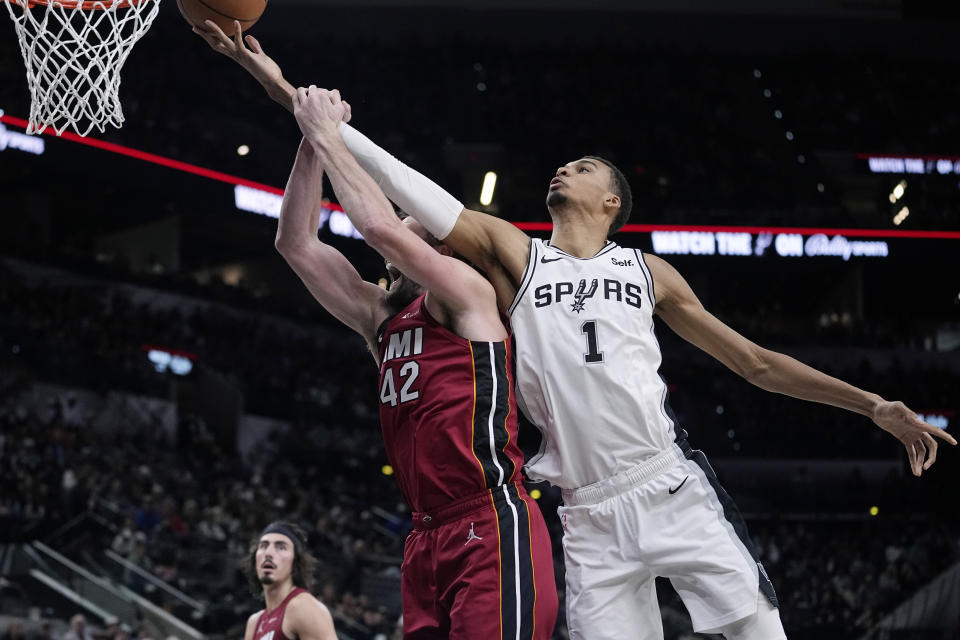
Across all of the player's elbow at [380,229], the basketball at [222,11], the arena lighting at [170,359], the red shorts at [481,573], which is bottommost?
the red shorts at [481,573]

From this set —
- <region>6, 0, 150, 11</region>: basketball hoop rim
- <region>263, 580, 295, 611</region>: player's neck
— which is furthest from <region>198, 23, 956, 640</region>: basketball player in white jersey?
<region>263, 580, 295, 611</region>: player's neck

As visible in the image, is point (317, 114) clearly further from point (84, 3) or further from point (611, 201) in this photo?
point (84, 3)

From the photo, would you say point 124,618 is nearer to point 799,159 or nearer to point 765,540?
point 765,540

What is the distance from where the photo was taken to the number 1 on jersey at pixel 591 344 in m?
3.40

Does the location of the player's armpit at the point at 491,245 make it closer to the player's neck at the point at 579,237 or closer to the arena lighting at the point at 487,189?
Answer: the player's neck at the point at 579,237

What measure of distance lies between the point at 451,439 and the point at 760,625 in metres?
1.06

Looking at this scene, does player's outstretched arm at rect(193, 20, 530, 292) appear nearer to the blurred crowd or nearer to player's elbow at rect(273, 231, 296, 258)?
player's elbow at rect(273, 231, 296, 258)

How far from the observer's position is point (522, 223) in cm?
1894

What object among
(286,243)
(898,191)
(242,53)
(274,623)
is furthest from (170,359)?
(242,53)

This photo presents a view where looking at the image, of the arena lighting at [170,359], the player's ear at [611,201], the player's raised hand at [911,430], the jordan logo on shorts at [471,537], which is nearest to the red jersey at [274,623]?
the jordan logo on shorts at [471,537]

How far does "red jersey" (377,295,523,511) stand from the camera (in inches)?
128

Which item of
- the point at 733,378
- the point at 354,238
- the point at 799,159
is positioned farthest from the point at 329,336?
the point at 799,159

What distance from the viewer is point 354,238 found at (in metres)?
18.6

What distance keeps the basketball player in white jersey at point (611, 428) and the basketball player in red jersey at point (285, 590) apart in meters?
2.40
